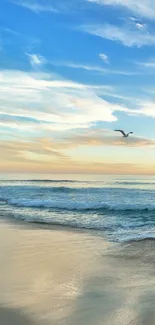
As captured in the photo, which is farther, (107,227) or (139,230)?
(107,227)

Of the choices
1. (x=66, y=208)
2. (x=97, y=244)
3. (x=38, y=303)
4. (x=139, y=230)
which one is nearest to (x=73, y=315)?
(x=38, y=303)

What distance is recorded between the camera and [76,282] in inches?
276

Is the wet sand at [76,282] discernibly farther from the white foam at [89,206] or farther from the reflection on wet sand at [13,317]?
the white foam at [89,206]

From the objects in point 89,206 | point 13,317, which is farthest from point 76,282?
point 89,206

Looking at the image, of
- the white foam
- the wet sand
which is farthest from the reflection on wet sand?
the white foam

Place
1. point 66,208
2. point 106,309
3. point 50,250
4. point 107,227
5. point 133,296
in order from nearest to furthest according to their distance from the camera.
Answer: point 106,309 → point 133,296 → point 50,250 → point 107,227 → point 66,208

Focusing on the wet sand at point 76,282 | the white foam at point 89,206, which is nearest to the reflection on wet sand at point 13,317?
the wet sand at point 76,282

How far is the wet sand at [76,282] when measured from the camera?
531 centimetres

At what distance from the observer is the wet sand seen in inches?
209

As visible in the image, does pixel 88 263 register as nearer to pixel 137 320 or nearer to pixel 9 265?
pixel 9 265

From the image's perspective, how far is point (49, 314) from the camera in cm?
532

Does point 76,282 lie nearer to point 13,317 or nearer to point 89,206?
point 13,317

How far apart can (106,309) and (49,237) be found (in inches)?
267

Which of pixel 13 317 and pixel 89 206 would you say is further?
pixel 89 206
